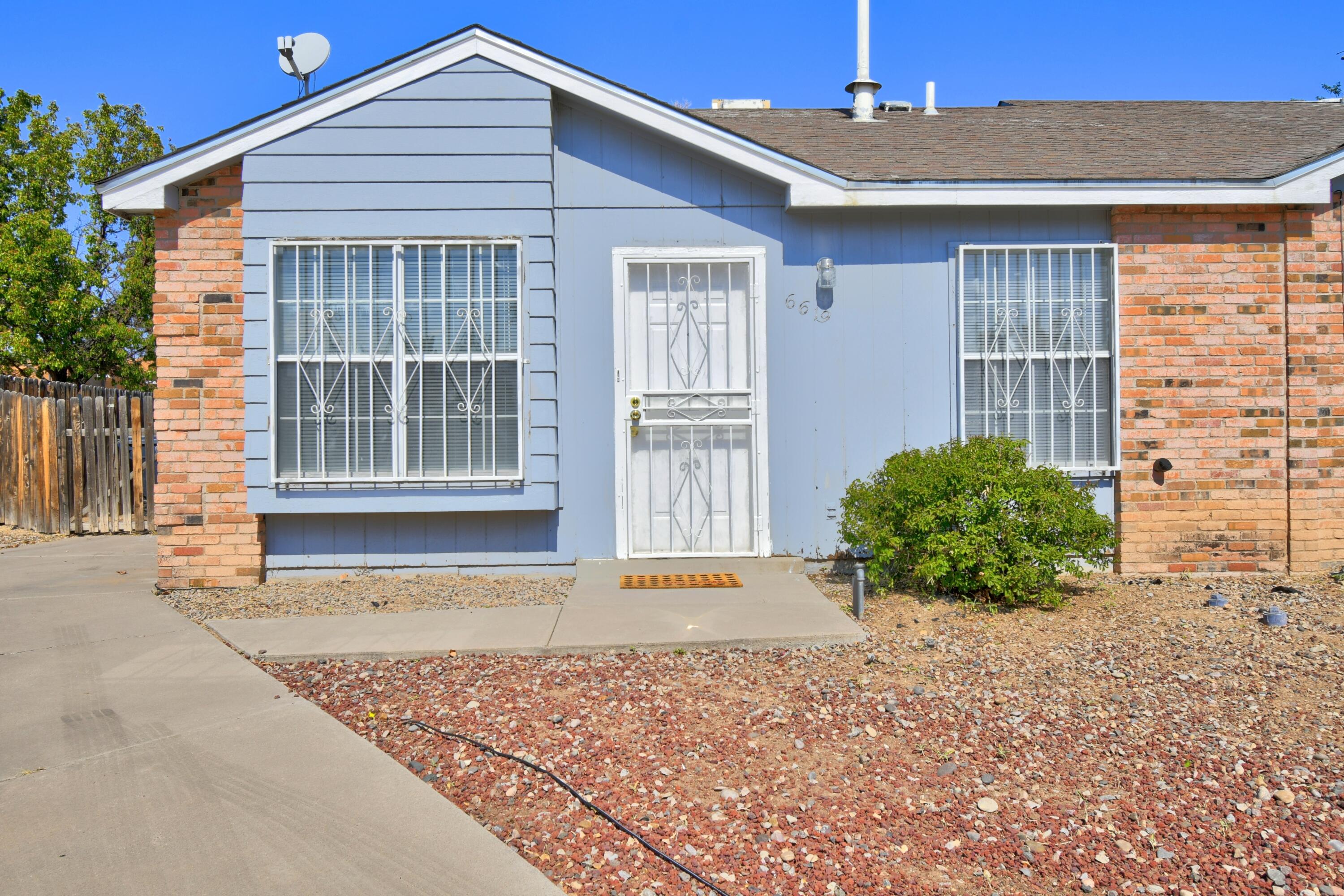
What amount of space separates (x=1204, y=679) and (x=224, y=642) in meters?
5.06

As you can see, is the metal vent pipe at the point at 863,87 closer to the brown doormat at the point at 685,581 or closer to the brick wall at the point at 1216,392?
the brick wall at the point at 1216,392

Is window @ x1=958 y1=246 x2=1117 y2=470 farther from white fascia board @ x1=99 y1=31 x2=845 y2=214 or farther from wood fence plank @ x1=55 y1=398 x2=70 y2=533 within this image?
wood fence plank @ x1=55 y1=398 x2=70 y2=533

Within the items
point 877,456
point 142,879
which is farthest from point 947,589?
point 142,879

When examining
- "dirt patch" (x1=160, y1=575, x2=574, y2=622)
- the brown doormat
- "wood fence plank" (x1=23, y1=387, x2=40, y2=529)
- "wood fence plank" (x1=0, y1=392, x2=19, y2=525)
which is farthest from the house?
"wood fence plank" (x1=0, y1=392, x2=19, y2=525)

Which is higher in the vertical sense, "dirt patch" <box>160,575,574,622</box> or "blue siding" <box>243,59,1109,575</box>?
"blue siding" <box>243,59,1109,575</box>

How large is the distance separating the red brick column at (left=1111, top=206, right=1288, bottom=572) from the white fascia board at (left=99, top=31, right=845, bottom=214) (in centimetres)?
246

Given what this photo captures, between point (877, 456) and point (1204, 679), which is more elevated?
point (877, 456)

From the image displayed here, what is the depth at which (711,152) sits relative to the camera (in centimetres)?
650

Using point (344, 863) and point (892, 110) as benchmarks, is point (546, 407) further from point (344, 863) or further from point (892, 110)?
point (892, 110)

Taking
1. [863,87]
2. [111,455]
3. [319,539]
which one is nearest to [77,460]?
[111,455]

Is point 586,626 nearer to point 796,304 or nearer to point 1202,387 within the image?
point 796,304

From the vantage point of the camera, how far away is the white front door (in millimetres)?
6688

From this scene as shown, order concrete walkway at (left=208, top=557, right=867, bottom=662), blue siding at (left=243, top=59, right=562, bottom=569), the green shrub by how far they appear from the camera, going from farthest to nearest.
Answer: blue siding at (left=243, top=59, right=562, bottom=569)
the green shrub
concrete walkway at (left=208, top=557, right=867, bottom=662)

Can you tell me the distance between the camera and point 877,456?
6.77 metres
